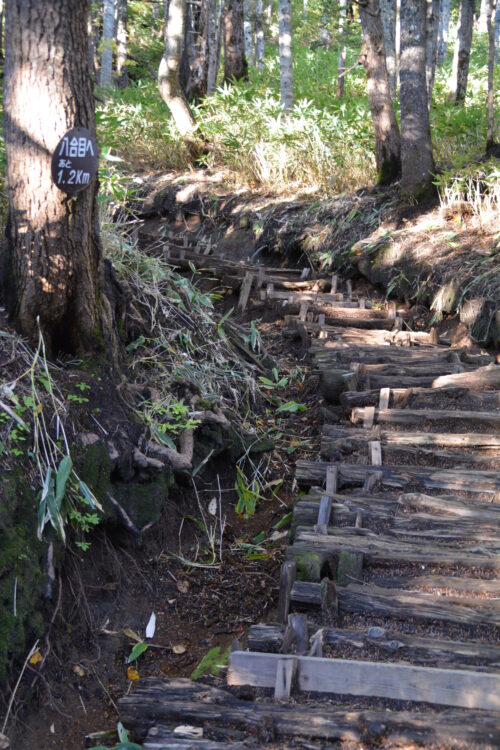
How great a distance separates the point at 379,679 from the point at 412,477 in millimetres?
1780

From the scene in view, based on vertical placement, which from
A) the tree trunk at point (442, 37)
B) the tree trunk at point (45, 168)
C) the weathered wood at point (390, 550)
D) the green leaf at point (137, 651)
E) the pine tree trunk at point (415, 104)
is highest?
the tree trunk at point (442, 37)

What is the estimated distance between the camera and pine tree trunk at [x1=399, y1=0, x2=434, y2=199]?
27.8 ft

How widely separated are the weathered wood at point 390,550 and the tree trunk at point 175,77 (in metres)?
10.6

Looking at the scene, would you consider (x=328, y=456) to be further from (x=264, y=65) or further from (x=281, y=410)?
(x=264, y=65)

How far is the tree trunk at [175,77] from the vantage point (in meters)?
12.8

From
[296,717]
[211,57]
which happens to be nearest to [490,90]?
[296,717]

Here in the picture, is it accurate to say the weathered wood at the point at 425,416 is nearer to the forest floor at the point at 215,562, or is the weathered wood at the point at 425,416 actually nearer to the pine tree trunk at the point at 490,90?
the forest floor at the point at 215,562

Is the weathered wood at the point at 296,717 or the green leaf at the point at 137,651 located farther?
the green leaf at the point at 137,651

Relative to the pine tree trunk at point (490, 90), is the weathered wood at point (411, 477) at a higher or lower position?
lower

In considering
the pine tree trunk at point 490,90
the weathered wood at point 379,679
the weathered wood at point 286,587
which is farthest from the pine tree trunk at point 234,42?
the weathered wood at point 379,679

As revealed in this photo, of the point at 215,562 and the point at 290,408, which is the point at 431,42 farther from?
the point at 215,562

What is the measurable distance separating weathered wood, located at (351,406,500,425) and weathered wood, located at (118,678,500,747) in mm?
2684

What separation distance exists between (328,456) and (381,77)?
6.47 metres

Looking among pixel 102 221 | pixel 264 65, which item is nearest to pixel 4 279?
pixel 102 221
